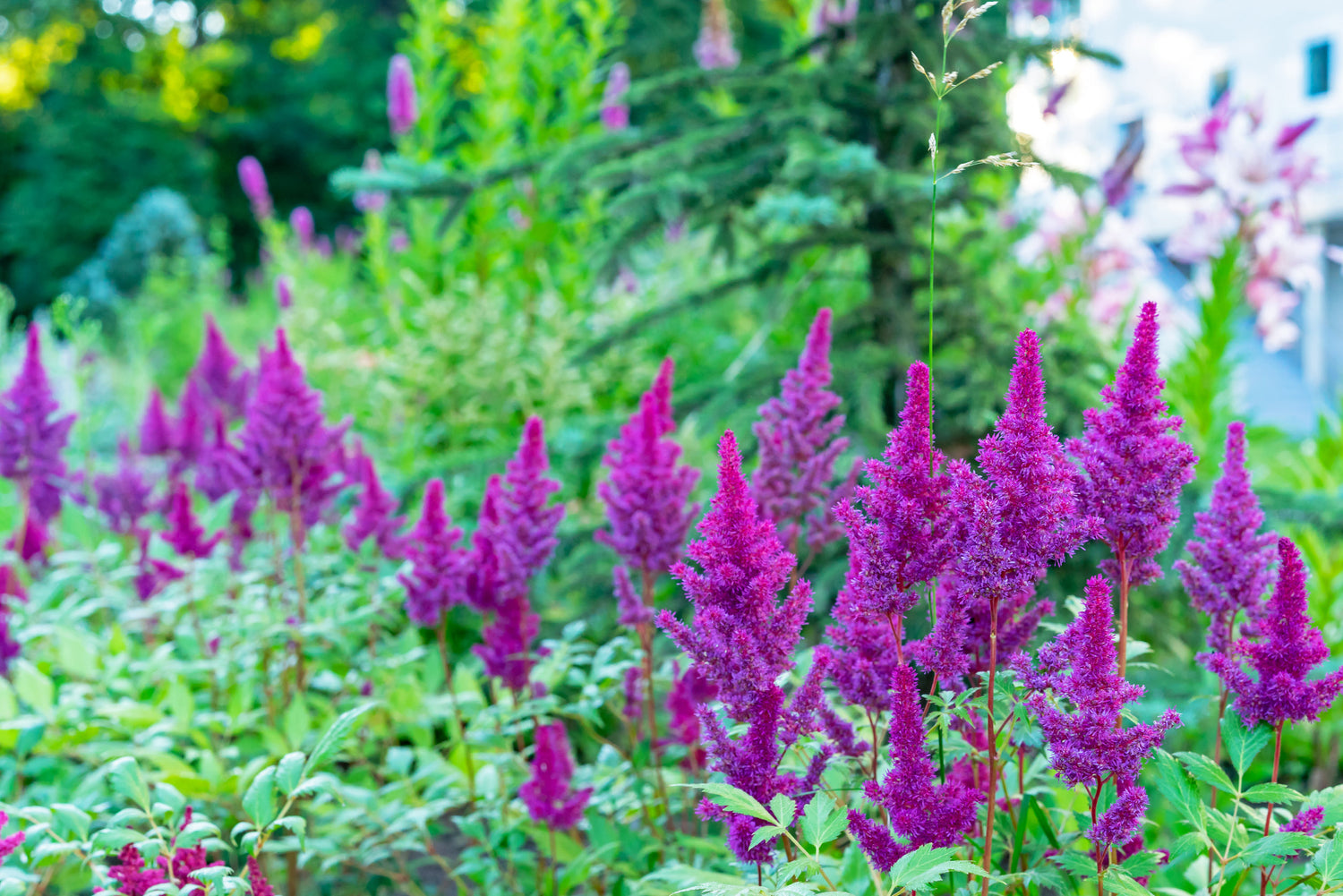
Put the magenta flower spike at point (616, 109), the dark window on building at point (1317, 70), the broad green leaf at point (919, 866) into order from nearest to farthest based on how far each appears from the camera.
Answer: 1. the broad green leaf at point (919, 866)
2. the magenta flower spike at point (616, 109)
3. the dark window on building at point (1317, 70)

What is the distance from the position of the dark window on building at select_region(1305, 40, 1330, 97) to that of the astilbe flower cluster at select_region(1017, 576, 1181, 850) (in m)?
14.5

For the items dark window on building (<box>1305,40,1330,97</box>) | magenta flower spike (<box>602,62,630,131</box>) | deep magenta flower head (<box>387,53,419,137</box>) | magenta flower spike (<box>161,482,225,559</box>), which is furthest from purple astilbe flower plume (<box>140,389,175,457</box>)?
dark window on building (<box>1305,40,1330,97</box>)

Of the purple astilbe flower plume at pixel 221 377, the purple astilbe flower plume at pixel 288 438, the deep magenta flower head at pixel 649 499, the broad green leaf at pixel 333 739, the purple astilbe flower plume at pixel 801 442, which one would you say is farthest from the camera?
the purple astilbe flower plume at pixel 221 377

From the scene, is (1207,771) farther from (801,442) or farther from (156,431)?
(156,431)

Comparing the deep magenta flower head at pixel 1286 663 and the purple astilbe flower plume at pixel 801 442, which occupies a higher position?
the purple astilbe flower plume at pixel 801 442

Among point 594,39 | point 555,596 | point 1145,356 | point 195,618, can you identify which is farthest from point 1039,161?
point 594,39

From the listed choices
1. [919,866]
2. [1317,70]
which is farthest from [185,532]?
[1317,70]

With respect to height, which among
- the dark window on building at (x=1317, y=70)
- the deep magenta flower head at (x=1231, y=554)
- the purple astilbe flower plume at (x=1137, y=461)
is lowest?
the deep magenta flower head at (x=1231, y=554)

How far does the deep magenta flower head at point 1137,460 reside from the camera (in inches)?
45.5

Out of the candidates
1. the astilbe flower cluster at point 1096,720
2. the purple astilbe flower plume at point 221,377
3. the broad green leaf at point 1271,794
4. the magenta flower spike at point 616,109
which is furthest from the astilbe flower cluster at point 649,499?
the magenta flower spike at point 616,109

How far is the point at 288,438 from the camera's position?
7.82 feet

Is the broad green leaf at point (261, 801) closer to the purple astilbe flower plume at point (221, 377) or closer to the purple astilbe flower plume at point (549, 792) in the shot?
the purple astilbe flower plume at point (549, 792)

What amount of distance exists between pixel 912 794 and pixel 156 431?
10.1 ft

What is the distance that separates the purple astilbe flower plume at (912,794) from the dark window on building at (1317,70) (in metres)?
14.6
